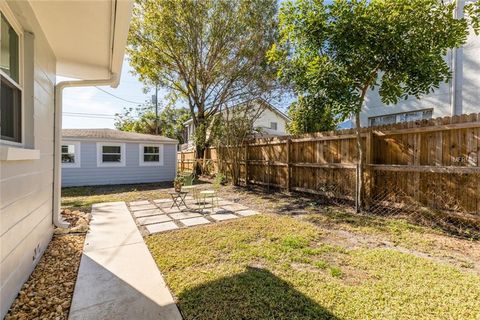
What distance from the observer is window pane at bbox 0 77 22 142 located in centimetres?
233

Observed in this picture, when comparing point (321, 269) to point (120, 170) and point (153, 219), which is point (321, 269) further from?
point (120, 170)

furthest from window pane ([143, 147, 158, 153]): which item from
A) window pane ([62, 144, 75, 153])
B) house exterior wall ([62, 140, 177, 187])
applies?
window pane ([62, 144, 75, 153])

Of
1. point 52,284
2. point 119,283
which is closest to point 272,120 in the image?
point 119,283

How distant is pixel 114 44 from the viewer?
3.45 metres

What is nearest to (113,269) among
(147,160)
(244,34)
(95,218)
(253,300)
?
(253,300)

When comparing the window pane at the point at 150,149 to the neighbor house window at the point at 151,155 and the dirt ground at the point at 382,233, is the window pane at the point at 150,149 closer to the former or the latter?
the neighbor house window at the point at 151,155

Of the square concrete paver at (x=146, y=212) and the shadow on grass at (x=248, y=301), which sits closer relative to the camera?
the shadow on grass at (x=248, y=301)

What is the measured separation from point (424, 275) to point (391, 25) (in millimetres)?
4236

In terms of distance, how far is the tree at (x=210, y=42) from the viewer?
428 inches

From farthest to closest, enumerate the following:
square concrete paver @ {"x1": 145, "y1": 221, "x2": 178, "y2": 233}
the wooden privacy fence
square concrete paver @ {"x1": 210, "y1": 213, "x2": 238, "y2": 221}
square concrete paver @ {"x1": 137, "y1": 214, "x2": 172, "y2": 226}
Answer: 1. square concrete paver @ {"x1": 210, "y1": 213, "x2": 238, "y2": 221}
2. square concrete paver @ {"x1": 137, "y1": 214, "x2": 172, "y2": 226}
3. square concrete paver @ {"x1": 145, "y1": 221, "x2": 178, "y2": 233}
4. the wooden privacy fence

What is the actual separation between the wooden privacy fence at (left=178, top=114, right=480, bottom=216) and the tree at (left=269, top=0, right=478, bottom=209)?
44 cm

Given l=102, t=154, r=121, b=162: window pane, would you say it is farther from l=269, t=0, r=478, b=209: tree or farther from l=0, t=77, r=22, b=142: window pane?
l=0, t=77, r=22, b=142: window pane

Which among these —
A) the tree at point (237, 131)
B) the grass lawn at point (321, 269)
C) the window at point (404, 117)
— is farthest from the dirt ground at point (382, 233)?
the window at point (404, 117)

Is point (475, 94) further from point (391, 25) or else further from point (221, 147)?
point (221, 147)
